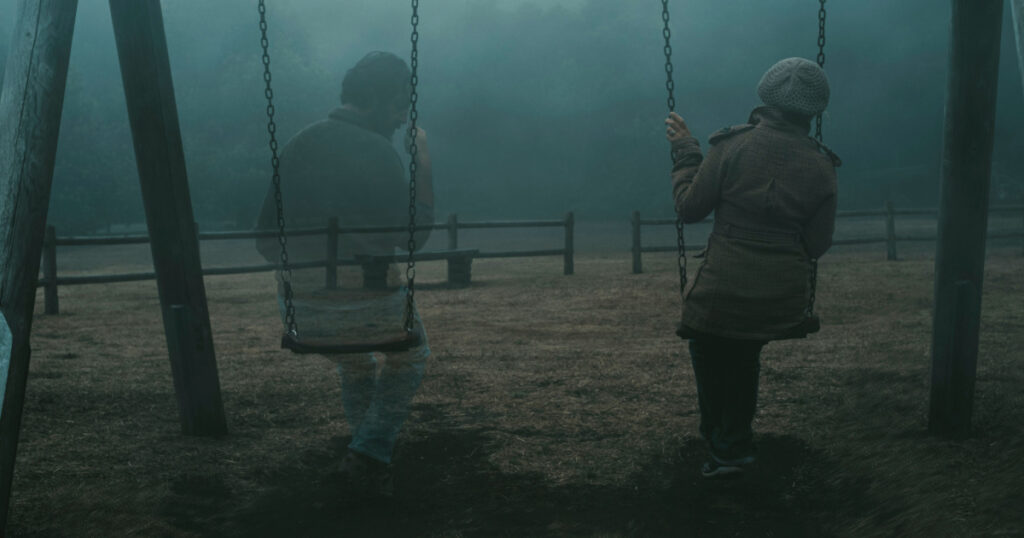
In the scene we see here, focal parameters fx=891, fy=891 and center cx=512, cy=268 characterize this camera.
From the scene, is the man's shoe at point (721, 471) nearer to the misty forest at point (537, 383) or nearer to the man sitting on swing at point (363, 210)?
the misty forest at point (537, 383)

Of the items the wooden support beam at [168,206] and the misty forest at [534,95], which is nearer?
the wooden support beam at [168,206]

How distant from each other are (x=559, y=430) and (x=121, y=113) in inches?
1140

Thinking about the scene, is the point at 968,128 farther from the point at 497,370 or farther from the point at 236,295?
the point at 236,295

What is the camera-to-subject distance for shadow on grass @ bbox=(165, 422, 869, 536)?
285 cm

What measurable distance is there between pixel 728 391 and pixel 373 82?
1.61 metres

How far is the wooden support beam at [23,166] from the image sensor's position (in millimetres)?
2447

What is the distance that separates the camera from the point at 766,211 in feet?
9.24

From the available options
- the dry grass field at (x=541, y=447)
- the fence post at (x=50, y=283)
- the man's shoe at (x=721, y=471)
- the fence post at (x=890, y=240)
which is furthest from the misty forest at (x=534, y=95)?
the man's shoe at (x=721, y=471)

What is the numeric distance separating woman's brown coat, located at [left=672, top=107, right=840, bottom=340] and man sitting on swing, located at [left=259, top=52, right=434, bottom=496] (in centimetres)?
99

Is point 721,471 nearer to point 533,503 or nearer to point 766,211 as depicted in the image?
point 533,503

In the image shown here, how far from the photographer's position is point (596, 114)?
128 feet

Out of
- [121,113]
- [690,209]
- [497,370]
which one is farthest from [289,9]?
[690,209]

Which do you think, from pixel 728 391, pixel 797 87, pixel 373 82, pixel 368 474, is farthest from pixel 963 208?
pixel 368 474

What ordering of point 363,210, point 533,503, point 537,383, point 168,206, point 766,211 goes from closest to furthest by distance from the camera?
point 766,211
point 363,210
point 533,503
point 168,206
point 537,383
